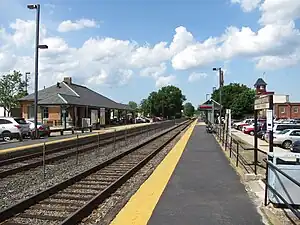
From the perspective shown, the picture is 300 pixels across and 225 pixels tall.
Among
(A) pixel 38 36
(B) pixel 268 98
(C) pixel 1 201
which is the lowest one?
(C) pixel 1 201

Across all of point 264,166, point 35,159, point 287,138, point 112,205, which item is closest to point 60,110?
point 287,138

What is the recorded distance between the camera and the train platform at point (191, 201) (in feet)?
22.1

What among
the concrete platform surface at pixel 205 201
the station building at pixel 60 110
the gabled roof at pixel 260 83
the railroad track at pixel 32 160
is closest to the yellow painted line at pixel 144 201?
the concrete platform surface at pixel 205 201

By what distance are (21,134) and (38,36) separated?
7.01 m

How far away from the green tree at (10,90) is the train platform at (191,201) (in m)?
57.4

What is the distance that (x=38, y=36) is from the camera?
27328mm

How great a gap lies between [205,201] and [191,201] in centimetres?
30

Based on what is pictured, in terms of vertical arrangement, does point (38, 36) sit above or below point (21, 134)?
above

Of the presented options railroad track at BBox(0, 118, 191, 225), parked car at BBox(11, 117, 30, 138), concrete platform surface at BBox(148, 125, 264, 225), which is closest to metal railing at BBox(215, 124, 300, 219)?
concrete platform surface at BBox(148, 125, 264, 225)

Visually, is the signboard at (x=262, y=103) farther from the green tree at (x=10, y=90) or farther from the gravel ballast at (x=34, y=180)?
the green tree at (x=10, y=90)

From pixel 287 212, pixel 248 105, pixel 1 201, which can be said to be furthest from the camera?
pixel 248 105

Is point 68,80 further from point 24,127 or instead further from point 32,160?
point 32,160

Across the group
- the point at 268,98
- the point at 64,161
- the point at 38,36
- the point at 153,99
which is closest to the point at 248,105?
the point at 153,99

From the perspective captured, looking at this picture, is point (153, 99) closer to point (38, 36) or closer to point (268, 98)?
point (38, 36)
